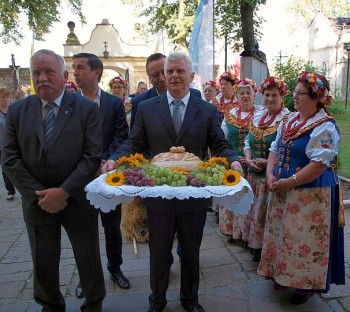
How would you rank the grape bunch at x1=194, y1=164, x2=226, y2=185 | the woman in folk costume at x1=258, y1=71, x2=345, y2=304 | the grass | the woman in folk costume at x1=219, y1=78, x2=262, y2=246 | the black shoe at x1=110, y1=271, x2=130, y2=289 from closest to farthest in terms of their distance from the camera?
1. the grape bunch at x1=194, y1=164, x2=226, y2=185
2. the woman in folk costume at x1=258, y1=71, x2=345, y2=304
3. the black shoe at x1=110, y1=271, x2=130, y2=289
4. the woman in folk costume at x1=219, y1=78, x2=262, y2=246
5. the grass

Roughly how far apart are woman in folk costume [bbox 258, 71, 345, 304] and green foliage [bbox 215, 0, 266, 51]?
9.15 m

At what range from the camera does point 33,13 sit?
62.2 ft

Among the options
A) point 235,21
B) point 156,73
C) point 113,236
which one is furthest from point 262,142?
point 235,21

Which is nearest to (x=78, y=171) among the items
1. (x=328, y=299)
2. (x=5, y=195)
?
(x=328, y=299)

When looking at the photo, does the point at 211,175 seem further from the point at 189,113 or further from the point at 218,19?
the point at 218,19

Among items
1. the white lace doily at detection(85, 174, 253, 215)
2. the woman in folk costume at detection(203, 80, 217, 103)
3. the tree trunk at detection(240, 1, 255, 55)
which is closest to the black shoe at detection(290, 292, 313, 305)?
the white lace doily at detection(85, 174, 253, 215)

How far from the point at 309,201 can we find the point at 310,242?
0.35 m

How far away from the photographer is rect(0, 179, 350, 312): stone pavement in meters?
3.36

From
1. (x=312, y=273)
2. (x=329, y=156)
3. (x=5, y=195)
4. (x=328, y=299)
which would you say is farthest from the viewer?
(x=5, y=195)

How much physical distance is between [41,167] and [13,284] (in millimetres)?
1808

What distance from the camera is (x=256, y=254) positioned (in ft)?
14.0

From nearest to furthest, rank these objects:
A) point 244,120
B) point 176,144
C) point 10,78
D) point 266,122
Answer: point 176,144
point 266,122
point 244,120
point 10,78

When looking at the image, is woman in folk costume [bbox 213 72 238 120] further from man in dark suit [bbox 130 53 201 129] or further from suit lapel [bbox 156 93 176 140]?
suit lapel [bbox 156 93 176 140]

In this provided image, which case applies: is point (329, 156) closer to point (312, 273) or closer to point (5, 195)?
point (312, 273)
